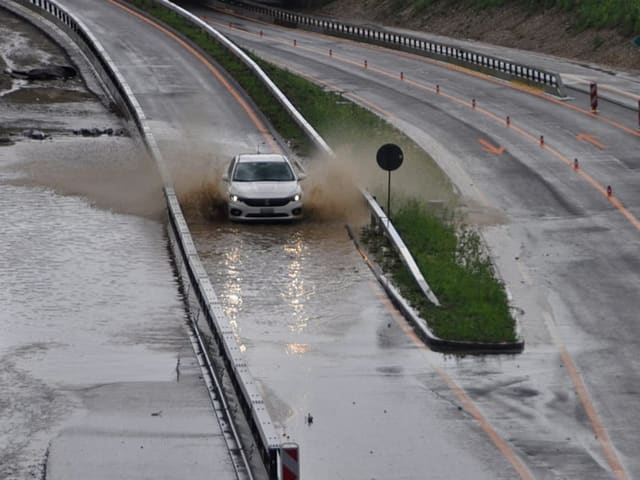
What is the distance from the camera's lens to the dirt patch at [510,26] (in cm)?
6894

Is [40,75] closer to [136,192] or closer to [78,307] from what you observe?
[136,192]

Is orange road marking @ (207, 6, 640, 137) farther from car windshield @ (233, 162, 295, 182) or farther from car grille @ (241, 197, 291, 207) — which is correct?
car grille @ (241, 197, 291, 207)

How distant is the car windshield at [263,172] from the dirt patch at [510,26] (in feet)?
116

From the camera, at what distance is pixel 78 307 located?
2431 centimetres

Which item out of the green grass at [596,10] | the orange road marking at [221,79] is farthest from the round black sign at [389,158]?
the green grass at [596,10]

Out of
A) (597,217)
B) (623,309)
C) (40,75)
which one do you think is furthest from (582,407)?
(40,75)

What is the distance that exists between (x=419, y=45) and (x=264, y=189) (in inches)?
1576

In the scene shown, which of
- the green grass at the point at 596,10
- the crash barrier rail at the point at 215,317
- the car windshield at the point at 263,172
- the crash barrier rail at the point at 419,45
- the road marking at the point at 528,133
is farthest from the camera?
the green grass at the point at 596,10

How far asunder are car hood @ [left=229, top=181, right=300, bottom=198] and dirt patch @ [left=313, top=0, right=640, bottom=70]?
36.4m

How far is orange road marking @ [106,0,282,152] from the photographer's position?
42.2 metres

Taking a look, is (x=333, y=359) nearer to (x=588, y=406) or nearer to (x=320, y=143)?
(x=588, y=406)

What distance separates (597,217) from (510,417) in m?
14.6

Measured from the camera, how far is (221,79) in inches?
2056

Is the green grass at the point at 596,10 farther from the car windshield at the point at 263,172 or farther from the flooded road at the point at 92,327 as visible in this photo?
the car windshield at the point at 263,172
